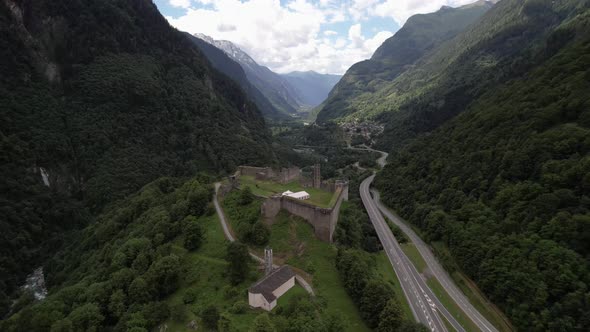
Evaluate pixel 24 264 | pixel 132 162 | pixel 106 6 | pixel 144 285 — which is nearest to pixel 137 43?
pixel 106 6

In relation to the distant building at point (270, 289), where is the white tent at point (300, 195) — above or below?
above

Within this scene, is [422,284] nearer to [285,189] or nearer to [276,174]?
[285,189]

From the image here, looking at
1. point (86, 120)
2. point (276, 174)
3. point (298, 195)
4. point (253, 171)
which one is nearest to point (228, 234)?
point (298, 195)

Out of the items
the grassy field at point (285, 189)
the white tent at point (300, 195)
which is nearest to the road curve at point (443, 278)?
the grassy field at point (285, 189)

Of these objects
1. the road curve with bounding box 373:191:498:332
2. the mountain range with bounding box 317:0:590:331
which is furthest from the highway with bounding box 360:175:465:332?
the mountain range with bounding box 317:0:590:331

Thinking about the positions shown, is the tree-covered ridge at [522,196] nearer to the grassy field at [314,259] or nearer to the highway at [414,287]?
the highway at [414,287]

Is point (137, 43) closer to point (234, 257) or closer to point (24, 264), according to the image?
point (24, 264)

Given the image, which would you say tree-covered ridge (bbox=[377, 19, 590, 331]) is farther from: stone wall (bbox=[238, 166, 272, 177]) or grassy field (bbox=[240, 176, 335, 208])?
stone wall (bbox=[238, 166, 272, 177])
